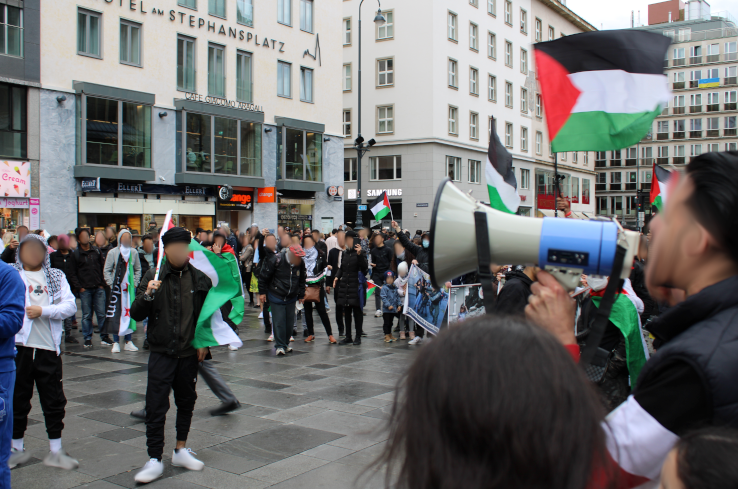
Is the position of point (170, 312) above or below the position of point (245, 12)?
below

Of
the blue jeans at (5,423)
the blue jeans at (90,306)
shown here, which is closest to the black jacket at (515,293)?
the blue jeans at (5,423)

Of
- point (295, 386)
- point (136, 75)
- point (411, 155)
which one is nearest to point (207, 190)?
point (136, 75)

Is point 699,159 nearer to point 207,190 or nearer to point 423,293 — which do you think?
point 423,293

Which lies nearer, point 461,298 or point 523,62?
point 461,298

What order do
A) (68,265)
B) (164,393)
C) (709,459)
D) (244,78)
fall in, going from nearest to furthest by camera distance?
(709,459) → (164,393) → (68,265) → (244,78)

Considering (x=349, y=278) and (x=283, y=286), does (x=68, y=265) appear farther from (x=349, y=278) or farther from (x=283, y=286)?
(x=349, y=278)

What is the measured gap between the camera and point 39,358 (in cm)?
509

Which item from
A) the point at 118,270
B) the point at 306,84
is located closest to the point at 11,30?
the point at 306,84

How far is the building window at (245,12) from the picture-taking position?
2780 centimetres

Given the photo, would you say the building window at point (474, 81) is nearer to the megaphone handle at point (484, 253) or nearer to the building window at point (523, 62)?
the building window at point (523, 62)

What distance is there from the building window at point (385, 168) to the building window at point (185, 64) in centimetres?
1648

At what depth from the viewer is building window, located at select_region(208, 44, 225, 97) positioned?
26875 millimetres

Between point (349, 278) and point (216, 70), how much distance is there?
61.2 ft

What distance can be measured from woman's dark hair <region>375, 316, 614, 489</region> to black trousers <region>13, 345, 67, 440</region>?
4.80 meters
